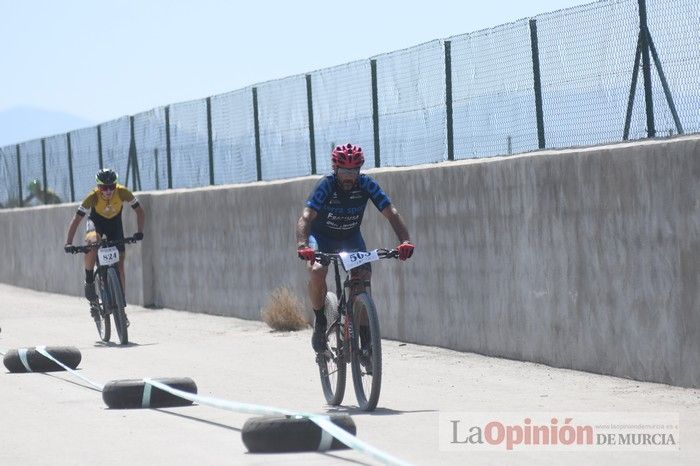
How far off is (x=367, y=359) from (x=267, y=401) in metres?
1.32

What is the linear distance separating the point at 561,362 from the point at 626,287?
1286 mm

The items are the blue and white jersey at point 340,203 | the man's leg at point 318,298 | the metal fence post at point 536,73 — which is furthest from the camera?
the metal fence post at point 536,73

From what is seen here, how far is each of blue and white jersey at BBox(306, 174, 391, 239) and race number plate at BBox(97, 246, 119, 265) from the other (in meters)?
6.69

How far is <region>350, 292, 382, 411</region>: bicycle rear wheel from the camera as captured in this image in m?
10.5

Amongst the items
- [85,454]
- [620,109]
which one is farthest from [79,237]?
[85,454]

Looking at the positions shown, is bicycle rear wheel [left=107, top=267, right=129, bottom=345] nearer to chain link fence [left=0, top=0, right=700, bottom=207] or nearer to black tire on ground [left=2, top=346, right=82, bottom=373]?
black tire on ground [left=2, top=346, right=82, bottom=373]

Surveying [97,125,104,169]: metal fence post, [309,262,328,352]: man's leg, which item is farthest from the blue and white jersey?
[97,125,104,169]: metal fence post

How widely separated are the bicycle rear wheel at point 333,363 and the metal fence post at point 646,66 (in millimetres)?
3143

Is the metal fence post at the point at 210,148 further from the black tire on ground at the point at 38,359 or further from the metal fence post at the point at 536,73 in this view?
the metal fence post at the point at 536,73

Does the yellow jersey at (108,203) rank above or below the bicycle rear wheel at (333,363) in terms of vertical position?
above

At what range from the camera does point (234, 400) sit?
38.9 feet

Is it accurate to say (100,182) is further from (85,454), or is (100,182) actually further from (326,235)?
(85,454)

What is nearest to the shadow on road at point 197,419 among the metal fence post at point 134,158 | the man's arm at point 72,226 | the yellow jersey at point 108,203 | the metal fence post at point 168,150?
the man's arm at point 72,226

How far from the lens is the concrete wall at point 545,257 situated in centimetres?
1170
